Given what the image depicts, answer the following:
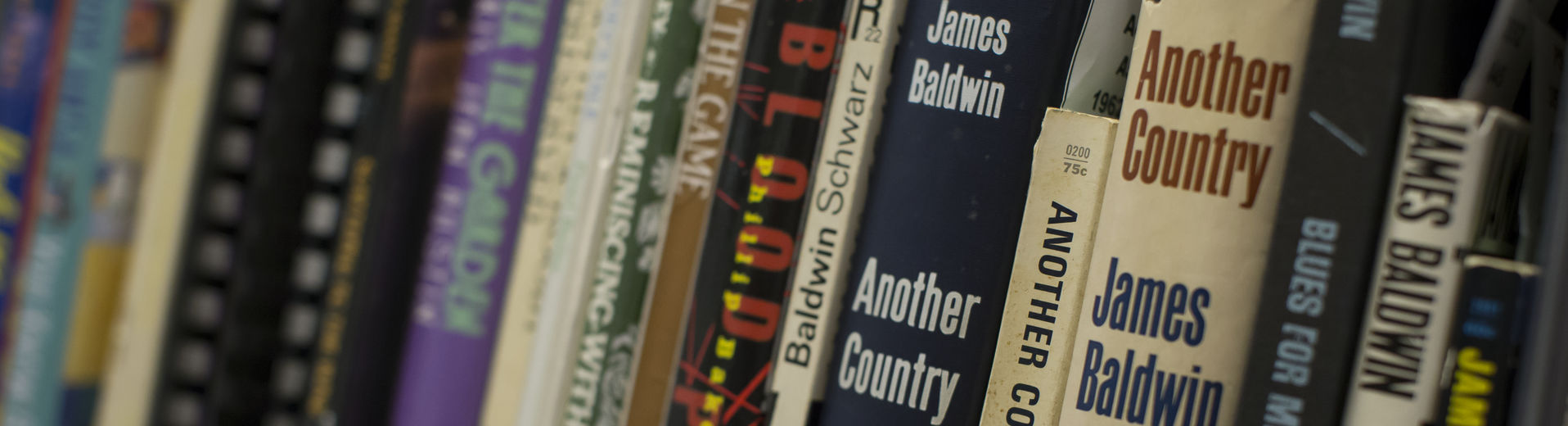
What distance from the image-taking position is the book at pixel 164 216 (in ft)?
1.71

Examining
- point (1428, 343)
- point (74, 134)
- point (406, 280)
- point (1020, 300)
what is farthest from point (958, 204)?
point (74, 134)

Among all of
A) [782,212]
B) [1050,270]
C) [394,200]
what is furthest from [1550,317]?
[394,200]

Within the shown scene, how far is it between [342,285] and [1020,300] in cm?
37

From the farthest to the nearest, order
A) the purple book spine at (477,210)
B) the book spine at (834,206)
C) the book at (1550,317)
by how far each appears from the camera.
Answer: the purple book spine at (477,210), the book spine at (834,206), the book at (1550,317)

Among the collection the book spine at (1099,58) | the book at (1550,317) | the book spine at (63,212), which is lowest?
the book spine at (63,212)

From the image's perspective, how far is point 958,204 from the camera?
1.12 ft

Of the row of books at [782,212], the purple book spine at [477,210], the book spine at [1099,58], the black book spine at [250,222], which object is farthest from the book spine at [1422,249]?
the black book spine at [250,222]

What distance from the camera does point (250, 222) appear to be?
1.70ft

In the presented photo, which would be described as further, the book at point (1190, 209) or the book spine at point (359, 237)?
the book spine at point (359, 237)

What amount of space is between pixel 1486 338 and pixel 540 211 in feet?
1.23

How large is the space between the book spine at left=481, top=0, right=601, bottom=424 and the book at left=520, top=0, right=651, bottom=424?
13 millimetres

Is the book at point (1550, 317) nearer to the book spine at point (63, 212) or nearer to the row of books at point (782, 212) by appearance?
the row of books at point (782, 212)

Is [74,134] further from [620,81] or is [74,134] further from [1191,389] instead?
[1191,389]

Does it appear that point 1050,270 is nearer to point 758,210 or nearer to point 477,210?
point 758,210
